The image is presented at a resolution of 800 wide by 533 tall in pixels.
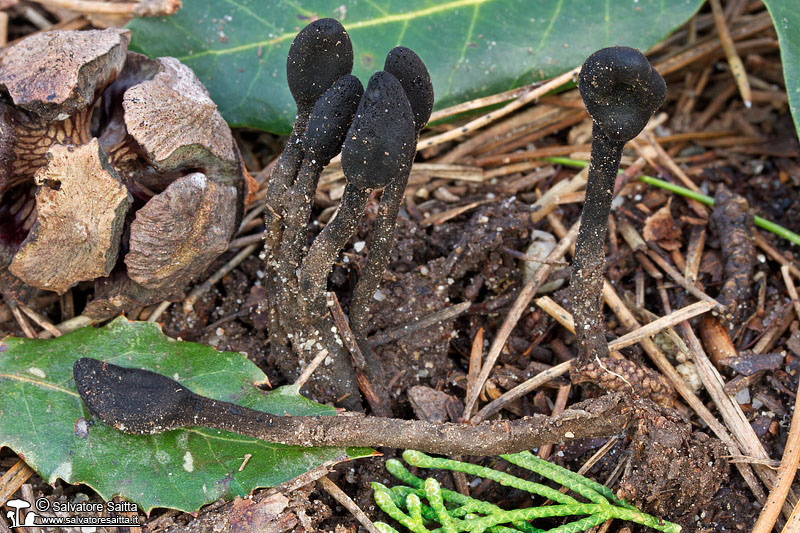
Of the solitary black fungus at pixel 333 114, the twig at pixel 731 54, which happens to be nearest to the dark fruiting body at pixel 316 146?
the solitary black fungus at pixel 333 114

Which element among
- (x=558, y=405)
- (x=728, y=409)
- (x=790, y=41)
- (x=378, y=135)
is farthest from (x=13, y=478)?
(x=790, y=41)

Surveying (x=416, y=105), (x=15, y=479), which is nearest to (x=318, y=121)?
(x=416, y=105)

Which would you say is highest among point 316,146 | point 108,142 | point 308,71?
point 308,71

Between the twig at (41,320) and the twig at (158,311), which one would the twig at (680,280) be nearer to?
the twig at (158,311)

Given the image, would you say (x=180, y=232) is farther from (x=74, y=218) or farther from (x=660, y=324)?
(x=660, y=324)

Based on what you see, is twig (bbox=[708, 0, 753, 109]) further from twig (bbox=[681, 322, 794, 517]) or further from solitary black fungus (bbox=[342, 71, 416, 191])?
Result: solitary black fungus (bbox=[342, 71, 416, 191])

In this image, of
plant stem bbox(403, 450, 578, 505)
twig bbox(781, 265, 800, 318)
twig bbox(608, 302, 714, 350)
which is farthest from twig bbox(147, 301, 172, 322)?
twig bbox(781, 265, 800, 318)
